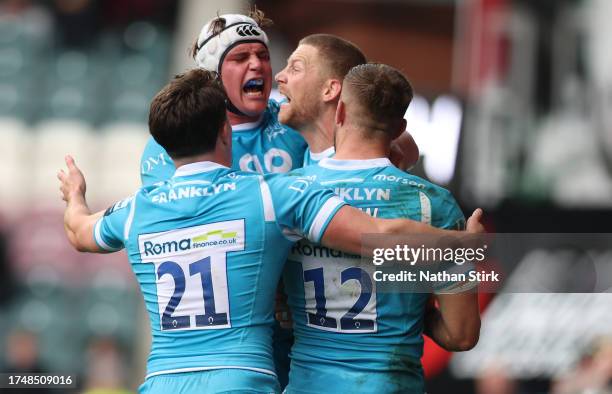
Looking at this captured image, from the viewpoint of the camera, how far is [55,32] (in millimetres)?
15812

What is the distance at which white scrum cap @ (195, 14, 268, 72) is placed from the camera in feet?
20.6

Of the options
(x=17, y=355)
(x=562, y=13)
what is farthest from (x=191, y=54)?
(x=562, y=13)

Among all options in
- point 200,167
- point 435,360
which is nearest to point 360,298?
point 200,167

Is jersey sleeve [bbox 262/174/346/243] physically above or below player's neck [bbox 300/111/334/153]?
below

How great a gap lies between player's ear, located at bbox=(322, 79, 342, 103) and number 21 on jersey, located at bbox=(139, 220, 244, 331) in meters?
1.15

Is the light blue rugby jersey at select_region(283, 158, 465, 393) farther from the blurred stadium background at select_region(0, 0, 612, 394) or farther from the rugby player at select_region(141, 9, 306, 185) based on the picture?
the blurred stadium background at select_region(0, 0, 612, 394)

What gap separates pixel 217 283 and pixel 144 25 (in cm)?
1121

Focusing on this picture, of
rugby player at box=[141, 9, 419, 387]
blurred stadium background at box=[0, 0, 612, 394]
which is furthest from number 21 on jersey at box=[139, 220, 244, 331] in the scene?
blurred stadium background at box=[0, 0, 612, 394]

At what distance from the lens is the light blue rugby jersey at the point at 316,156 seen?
19.8 ft

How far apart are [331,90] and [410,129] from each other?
5.31 meters

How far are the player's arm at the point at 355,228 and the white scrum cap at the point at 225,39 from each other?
1.48 m

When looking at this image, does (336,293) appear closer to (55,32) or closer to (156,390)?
(156,390)

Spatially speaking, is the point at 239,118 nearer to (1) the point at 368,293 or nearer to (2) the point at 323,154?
(2) the point at 323,154

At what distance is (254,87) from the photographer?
20.5 feet
